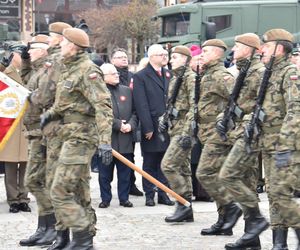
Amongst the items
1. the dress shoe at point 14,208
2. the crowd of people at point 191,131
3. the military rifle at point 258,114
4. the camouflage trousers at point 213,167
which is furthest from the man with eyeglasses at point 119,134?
the military rifle at point 258,114

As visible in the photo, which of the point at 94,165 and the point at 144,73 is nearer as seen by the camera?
the point at 144,73

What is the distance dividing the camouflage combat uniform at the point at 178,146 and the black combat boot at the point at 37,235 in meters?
1.61

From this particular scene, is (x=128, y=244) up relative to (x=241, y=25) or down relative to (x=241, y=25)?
down

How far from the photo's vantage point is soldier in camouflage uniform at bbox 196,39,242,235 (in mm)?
8531

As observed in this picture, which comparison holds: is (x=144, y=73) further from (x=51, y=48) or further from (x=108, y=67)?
(x=51, y=48)

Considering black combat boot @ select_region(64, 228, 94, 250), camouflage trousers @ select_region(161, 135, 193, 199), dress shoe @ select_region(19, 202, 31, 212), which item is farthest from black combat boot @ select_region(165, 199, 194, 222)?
black combat boot @ select_region(64, 228, 94, 250)

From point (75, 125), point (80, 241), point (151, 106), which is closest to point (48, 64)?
point (75, 125)

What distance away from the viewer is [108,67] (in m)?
10.5

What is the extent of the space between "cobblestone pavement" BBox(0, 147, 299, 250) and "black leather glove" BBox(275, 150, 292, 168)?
46.2 inches

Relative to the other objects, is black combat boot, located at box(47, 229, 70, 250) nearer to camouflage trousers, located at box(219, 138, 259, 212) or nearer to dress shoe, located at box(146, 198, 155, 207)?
camouflage trousers, located at box(219, 138, 259, 212)

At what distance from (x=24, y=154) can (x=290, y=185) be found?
4167 mm

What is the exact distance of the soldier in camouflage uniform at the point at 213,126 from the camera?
8531 millimetres

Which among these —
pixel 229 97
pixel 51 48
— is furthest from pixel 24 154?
pixel 229 97

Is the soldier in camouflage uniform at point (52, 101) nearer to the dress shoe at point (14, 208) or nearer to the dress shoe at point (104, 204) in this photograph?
the dress shoe at point (14, 208)
